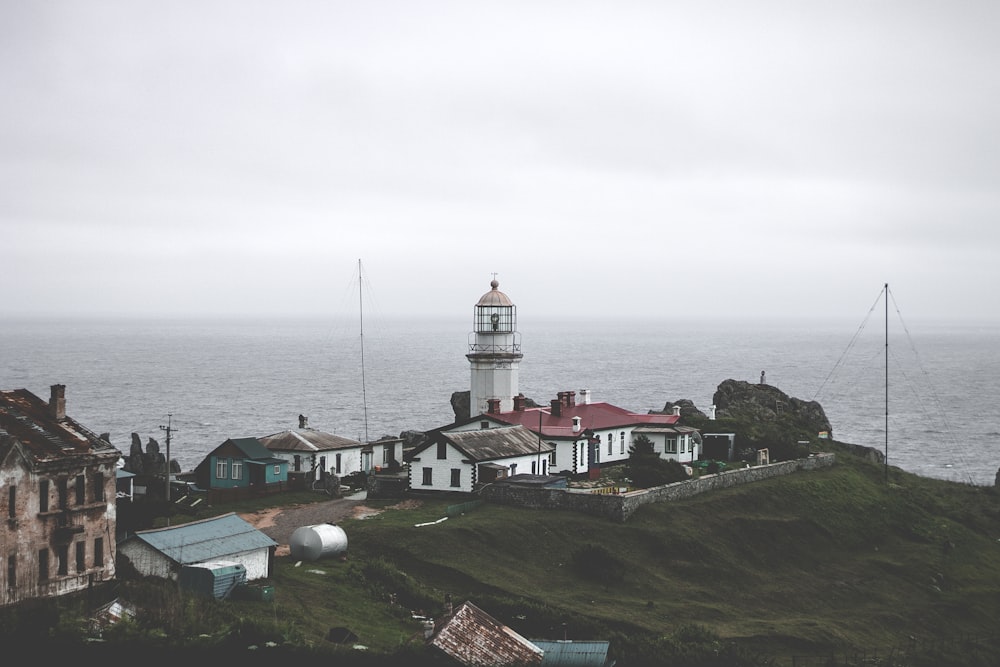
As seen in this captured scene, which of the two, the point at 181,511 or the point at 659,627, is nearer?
the point at 659,627

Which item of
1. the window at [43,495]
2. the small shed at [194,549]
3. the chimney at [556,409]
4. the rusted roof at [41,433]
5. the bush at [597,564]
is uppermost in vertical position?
the rusted roof at [41,433]

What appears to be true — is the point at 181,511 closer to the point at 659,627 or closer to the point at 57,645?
the point at 57,645

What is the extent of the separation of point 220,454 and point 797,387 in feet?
411

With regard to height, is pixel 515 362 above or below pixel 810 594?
above

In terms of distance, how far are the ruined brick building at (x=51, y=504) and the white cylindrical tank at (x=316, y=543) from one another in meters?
6.73

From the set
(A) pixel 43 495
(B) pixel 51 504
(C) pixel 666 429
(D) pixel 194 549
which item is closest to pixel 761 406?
(C) pixel 666 429

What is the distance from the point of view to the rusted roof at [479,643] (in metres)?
28.1

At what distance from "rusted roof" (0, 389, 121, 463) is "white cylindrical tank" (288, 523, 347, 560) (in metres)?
7.41

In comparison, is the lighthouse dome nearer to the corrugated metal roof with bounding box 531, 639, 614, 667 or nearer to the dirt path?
the dirt path

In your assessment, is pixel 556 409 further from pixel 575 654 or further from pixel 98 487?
pixel 98 487

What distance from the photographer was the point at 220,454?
169ft

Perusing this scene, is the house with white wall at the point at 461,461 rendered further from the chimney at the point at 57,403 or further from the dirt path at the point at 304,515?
the chimney at the point at 57,403

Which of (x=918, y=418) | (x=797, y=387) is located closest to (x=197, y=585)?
(x=918, y=418)

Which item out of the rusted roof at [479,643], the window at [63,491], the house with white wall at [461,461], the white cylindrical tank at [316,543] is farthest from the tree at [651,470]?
the window at [63,491]
